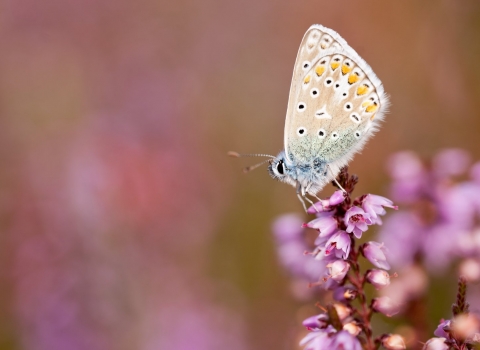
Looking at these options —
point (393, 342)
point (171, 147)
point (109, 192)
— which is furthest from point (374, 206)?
point (171, 147)

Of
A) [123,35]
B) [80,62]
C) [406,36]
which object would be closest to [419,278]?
[406,36]

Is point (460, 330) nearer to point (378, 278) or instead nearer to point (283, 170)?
point (378, 278)

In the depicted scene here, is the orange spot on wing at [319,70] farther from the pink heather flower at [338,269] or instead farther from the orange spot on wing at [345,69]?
the pink heather flower at [338,269]

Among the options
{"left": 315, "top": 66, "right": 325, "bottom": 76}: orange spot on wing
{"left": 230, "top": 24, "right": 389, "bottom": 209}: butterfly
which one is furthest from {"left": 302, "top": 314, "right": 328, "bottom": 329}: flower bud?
{"left": 315, "top": 66, "right": 325, "bottom": 76}: orange spot on wing

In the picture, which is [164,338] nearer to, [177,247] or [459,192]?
[177,247]

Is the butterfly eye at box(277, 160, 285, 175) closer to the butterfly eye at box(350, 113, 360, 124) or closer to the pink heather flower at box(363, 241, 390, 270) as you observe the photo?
the butterfly eye at box(350, 113, 360, 124)

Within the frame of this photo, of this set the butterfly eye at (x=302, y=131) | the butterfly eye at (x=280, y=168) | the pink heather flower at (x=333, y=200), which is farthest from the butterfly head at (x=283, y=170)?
the pink heather flower at (x=333, y=200)
